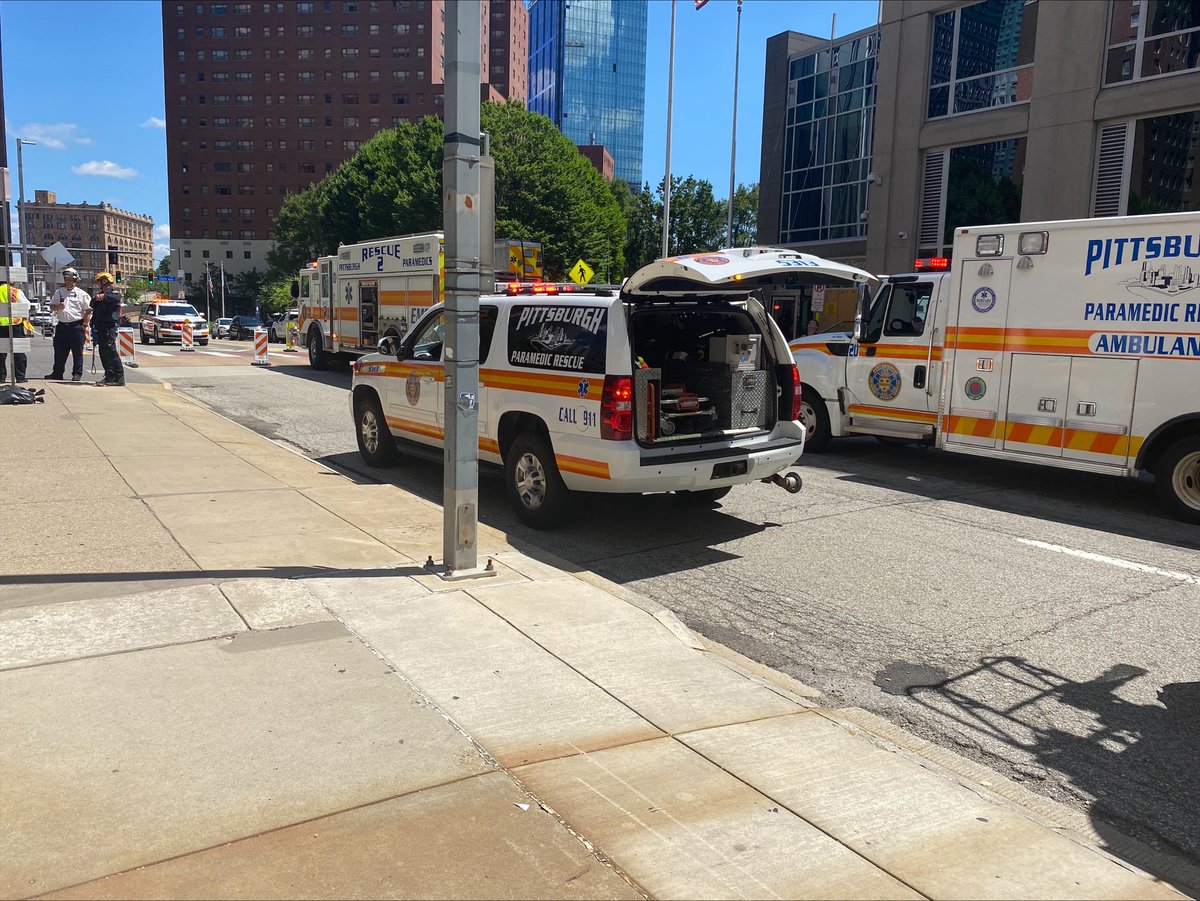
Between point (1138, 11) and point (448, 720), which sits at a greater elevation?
point (1138, 11)

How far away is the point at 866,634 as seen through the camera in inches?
222

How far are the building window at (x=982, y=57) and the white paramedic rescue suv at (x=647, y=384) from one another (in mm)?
19576

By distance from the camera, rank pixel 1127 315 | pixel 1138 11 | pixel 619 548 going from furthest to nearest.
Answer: pixel 1138 11
pixel 1127 315
pixel 619 548

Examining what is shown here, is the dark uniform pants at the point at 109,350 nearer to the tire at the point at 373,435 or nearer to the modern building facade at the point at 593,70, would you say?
the tire at the point at 373,435

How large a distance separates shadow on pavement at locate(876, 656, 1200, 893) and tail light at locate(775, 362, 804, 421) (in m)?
3.31

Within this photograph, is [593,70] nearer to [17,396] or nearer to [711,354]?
[17,396]

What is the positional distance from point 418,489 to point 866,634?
5380 millimetres

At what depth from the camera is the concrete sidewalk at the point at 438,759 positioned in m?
2.98

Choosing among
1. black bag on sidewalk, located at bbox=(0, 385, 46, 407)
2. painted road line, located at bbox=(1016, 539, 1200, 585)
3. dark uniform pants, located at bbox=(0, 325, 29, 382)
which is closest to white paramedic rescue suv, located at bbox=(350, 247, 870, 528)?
painted road line, located at bbox=(1016, 539, 1200, 585)

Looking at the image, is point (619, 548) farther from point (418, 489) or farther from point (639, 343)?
point (418, 489)

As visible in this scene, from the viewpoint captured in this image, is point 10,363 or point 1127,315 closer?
point 1127,315

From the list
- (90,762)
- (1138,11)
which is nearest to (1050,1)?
(1138,11)

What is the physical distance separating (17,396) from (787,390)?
1167cm


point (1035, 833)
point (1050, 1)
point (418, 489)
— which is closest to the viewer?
point (1035, 833)
